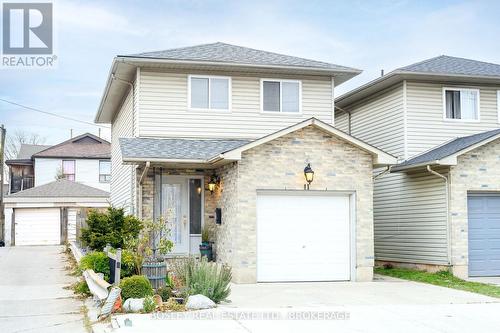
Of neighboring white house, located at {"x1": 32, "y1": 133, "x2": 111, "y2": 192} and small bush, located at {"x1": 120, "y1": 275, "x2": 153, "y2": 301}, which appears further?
neighboring white house, located at {"x1": 32, "y1": 133, "x2": 111, "y2": 192}

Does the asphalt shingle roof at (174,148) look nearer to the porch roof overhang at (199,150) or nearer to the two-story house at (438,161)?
the porch roof overhang at (199,150)

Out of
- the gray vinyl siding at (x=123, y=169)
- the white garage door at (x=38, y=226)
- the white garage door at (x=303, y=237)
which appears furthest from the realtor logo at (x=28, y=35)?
the white garage door at (x=38, y=226)

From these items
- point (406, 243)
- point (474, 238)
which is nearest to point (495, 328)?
point (474, 238)

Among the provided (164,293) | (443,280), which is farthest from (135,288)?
(443,280)

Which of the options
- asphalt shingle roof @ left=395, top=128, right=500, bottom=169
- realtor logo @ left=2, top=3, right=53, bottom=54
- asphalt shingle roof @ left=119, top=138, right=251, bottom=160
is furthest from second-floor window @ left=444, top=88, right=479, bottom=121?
realtor logo @ left=2, top=3, right=53, bottom=54

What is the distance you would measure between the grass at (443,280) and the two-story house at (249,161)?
1692 millimetres

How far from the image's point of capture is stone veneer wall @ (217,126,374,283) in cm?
1592

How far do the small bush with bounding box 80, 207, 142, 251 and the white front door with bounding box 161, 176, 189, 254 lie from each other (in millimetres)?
2210

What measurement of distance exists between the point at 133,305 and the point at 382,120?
1295 cm

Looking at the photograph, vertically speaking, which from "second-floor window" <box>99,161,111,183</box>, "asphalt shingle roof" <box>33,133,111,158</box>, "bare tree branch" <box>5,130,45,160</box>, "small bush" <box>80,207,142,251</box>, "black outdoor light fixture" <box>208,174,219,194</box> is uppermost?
"bare tree branch" <box>5,130,45,160</box>

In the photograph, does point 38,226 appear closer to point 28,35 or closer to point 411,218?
point 28,35

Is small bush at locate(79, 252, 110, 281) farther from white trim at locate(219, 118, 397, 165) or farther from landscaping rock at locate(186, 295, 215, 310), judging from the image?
white trim at locate(219, 118, 397, 165)

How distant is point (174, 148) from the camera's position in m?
17.6

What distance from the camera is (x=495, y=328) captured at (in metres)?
10.2
